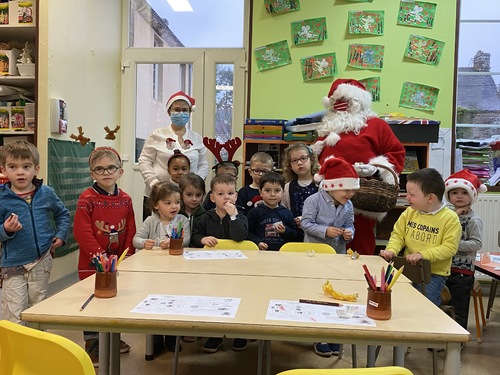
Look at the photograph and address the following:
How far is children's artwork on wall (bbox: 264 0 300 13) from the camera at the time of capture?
419 cm

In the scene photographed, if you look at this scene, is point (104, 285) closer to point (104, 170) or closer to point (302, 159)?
point (104, 170)

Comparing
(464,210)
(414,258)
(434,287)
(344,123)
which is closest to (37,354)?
(414,258)

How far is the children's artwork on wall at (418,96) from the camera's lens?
13.5 feet

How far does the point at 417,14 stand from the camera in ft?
13.4

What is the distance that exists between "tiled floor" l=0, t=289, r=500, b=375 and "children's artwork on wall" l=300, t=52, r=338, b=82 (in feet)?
8.28

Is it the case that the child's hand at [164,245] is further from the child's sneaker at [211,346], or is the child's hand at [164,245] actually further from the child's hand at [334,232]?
the child's hand at [334,232]

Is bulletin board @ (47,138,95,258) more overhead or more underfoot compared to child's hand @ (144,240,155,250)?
more overhead

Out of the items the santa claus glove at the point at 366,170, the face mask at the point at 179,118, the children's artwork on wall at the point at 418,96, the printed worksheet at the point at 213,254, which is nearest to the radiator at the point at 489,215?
the children's artwork on wall at the point at 418,96

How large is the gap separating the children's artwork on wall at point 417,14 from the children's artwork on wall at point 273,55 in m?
1.09

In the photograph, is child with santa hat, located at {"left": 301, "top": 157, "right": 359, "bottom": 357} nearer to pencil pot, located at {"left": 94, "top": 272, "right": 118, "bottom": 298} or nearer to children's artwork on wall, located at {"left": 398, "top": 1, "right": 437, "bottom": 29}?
pencil pot, located at {"left": 94, "top": 272, "right": 118, "bottom": 298}

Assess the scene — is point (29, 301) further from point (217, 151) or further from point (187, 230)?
point (217, 151)

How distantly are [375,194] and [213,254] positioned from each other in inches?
45.0

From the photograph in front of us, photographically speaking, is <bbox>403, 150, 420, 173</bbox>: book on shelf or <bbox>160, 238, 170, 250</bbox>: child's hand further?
<bbox>403, 150, 420, 173</bbox>: book on shelf

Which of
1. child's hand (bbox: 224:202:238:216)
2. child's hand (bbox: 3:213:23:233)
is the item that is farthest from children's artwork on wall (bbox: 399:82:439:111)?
child's hand (bbox: 3:213:23:233)
